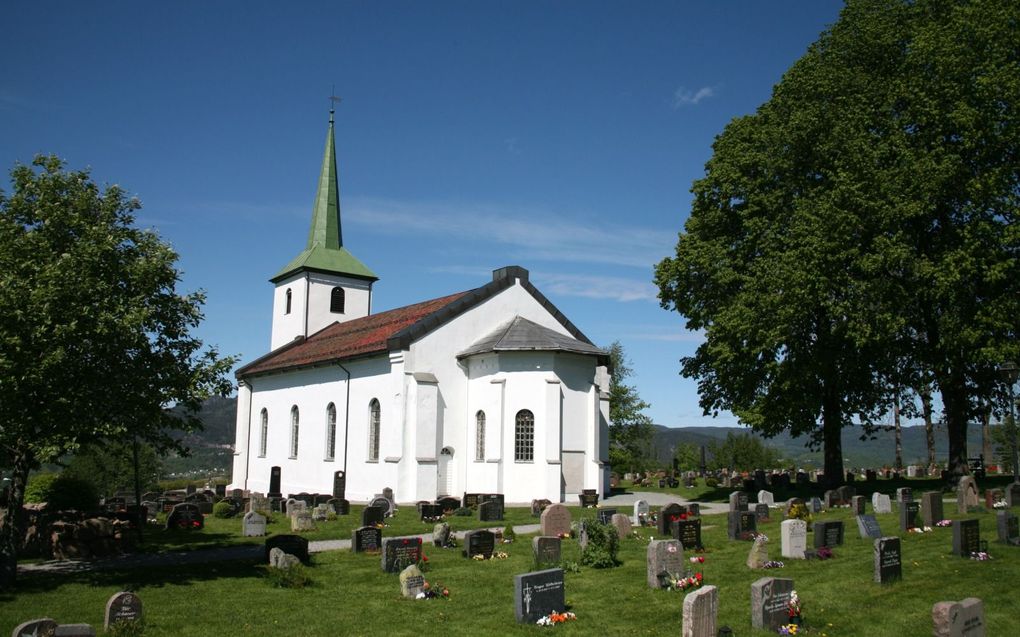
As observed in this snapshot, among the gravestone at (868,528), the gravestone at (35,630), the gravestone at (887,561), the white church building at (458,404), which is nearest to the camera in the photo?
the gravestone at (35,630)

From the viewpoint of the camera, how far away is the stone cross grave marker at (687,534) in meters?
17.0

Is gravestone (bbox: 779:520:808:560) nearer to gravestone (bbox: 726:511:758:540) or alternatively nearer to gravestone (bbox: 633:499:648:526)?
gravestone (bbox: 726:511:758:540)

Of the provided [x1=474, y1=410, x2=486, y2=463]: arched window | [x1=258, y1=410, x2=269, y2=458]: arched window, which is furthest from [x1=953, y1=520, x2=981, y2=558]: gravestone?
[x1=258, y1=410, x2=269, y2=458]: arched window

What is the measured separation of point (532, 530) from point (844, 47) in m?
20.5

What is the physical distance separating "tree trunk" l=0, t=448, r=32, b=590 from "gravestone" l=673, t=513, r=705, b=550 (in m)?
12.6

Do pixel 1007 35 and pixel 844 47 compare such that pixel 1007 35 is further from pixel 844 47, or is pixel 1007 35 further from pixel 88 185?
pixel 88 185

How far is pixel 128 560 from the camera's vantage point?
17.2 meters

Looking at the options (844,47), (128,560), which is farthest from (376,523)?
(844,47)

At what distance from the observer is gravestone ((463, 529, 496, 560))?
673 inches

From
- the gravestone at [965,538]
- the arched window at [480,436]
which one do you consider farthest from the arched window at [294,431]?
the gravestone at [965,538]

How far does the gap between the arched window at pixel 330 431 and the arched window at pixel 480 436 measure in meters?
7.20

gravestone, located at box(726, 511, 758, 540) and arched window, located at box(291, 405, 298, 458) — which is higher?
arched window, located at box(291, 405, 298, 458)

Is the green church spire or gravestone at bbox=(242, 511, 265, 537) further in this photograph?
the green church spire

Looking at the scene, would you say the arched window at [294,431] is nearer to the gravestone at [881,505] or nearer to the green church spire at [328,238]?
the green church spire at [328,238]
